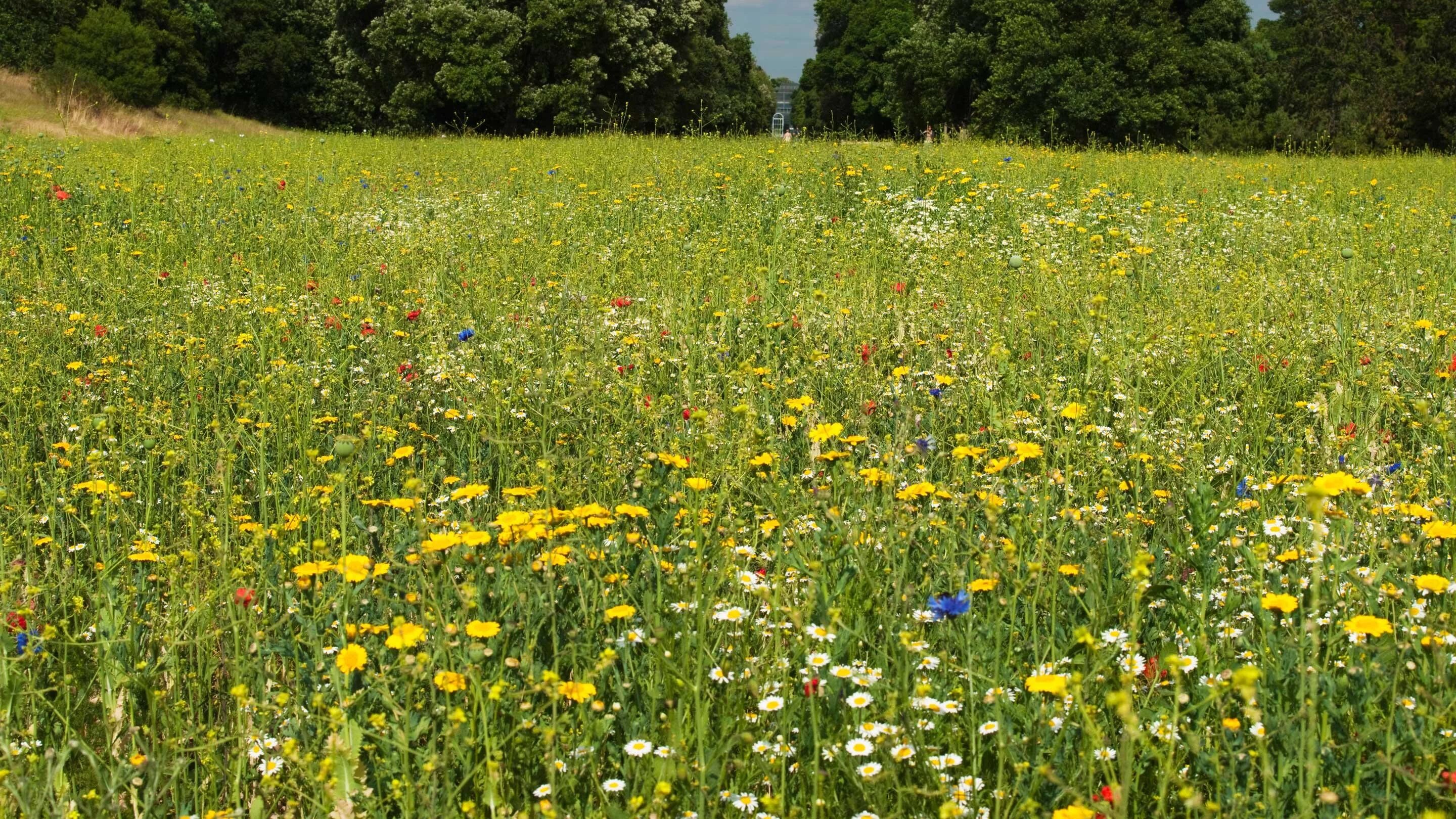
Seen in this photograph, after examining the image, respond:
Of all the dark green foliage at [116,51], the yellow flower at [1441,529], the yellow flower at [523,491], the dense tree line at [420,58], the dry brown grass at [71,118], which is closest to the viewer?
the yellow flower at [1441,529]

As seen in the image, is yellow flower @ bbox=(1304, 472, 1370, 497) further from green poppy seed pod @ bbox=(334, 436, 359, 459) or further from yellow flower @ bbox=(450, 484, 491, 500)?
green poppy seed pod @ bbox=(334, 436, 359, 459)

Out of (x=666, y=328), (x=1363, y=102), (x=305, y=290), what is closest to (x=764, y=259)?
(x=666, y=328)

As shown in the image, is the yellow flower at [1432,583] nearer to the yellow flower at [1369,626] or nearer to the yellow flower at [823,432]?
the yellow flower at [1369,626]

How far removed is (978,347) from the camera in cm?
443

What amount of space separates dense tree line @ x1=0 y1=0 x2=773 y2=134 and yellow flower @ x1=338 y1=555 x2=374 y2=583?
1940 cm

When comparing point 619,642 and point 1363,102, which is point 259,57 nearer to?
point 1363,102

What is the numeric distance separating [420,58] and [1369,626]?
2802 centimetres

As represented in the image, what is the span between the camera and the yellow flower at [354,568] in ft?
6.79

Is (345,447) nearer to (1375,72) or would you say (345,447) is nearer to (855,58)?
(1375,72)

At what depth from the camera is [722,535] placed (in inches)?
107

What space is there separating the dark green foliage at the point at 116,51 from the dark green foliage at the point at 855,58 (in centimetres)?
3219

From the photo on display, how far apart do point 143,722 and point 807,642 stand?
129cm

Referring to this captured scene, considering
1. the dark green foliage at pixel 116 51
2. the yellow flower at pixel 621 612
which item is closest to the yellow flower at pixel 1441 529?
the yellow flower at pixel 621 612

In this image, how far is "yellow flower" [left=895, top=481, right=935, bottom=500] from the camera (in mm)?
2347
